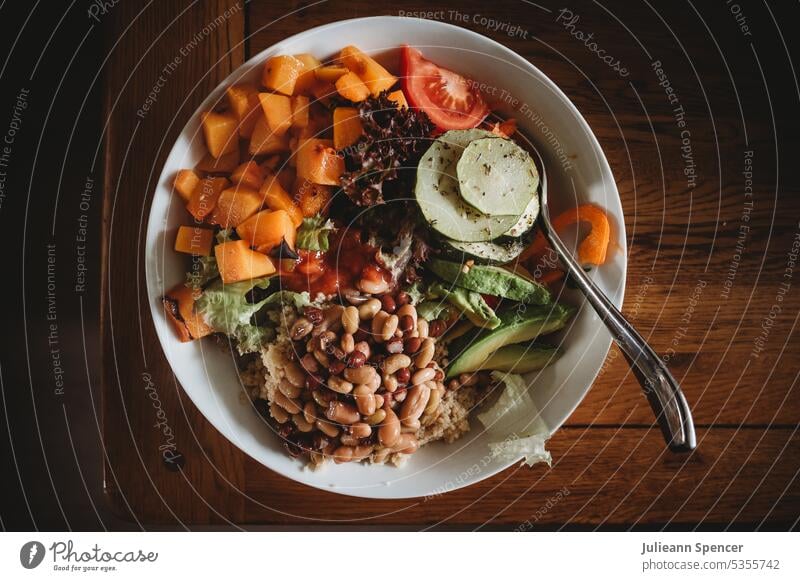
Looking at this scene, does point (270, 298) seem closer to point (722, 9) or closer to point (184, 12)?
point (184, 12)

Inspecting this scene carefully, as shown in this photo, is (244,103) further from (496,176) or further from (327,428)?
(327,428)

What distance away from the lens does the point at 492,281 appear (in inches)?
47.8

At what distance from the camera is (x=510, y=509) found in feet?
4.46

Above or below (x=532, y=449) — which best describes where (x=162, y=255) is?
above

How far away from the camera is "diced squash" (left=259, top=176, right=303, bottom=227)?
1180 mm

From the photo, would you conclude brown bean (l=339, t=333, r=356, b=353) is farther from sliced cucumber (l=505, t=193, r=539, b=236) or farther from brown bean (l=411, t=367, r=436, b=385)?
sliced cucumber (l=505, t=193, r=539, b=236)

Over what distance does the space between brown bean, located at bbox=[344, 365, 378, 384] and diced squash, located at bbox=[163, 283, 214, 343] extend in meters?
0.28

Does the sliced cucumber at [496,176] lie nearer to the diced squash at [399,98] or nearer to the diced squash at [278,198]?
the diced squash at [399,98]

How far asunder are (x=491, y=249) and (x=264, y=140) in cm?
44

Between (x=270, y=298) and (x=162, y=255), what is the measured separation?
20 cm

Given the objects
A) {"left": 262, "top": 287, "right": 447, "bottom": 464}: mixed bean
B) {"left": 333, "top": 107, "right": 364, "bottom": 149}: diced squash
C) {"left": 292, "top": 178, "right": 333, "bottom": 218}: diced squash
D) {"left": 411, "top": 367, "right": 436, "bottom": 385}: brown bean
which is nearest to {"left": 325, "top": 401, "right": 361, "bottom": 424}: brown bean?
{"left": 262, "top": 287, "right": 447, "bottom": 464}: mixed bean

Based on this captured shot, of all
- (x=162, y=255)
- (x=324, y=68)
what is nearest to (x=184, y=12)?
(x=324, y=68)

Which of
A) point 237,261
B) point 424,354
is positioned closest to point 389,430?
point 424,354
